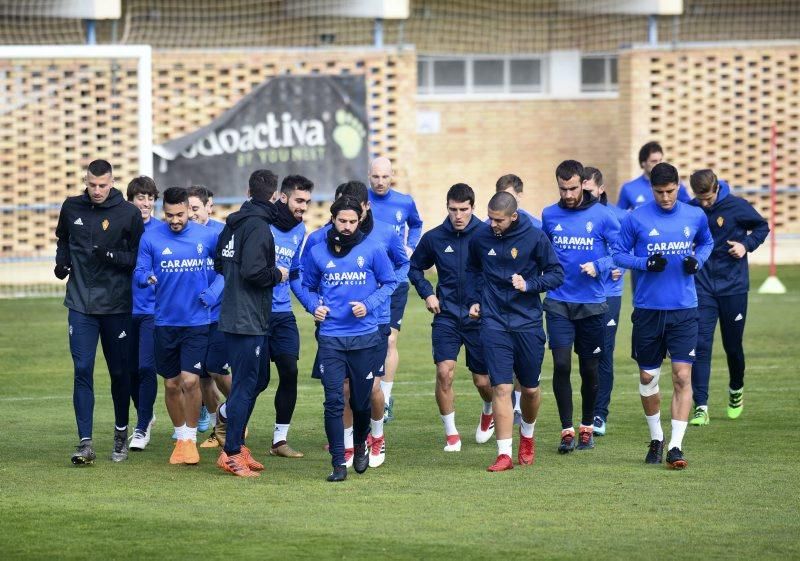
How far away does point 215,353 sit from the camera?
1154cm

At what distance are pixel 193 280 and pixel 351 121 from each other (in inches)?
648

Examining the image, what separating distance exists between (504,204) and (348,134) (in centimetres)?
1678

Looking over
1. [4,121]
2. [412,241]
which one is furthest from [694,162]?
[412,241]

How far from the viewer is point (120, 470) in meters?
11.0

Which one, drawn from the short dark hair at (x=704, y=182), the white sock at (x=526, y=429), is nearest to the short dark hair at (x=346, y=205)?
the white sock at (x=526, y=429)

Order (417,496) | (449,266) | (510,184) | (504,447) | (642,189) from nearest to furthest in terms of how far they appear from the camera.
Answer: (417,496) → (504,447) → (449,266) → (510,184) → (642,189)

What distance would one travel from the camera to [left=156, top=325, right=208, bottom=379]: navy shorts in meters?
11.3

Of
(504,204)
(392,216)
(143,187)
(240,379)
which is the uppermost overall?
(143,187)

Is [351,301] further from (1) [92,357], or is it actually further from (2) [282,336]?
(1) [92,357]

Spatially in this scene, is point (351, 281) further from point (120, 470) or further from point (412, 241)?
point (412, 241)

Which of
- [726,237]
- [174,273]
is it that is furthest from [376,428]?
[726,237]

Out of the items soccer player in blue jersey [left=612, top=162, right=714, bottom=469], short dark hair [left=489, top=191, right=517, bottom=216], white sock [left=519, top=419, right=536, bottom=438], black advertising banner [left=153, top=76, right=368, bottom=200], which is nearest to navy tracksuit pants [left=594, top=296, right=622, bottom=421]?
soccer player in blue jersey [left=612, top=162, right=714, bottom=469]

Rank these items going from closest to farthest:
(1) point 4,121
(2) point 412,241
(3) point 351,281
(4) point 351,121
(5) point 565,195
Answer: (3) point 351,281
(5) point 565,195
(2) point 412,241
(1) point 4,121
(4) point 351,121

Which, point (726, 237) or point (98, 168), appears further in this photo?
point (726, 237)
